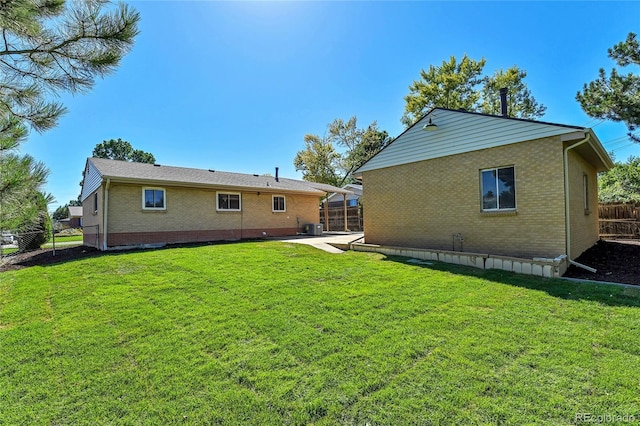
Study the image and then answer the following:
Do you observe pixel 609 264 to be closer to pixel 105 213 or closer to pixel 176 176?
pixel 176 176

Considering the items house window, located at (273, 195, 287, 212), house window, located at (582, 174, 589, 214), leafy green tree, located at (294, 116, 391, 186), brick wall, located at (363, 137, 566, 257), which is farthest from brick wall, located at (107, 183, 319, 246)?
leafy green tree, located at (294, 116, 391, 186)

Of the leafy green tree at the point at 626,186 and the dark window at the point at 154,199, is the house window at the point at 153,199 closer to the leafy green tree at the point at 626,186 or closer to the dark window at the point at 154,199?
the dark window at the point at 154,199

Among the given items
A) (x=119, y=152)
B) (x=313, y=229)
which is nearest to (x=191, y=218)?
(x=313, y=229)

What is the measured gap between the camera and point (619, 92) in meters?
11.6

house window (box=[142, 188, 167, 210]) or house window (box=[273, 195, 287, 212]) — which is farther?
house window (box=[273, 195, 287, 212])

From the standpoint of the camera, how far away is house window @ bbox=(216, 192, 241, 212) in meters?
15.4

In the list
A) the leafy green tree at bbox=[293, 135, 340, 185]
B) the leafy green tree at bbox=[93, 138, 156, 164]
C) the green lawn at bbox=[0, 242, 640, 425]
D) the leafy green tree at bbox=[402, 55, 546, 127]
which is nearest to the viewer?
the green lawn at bbox=[0, 242, 640, 425]

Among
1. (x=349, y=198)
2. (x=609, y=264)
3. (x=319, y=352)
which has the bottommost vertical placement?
(x=319, y=352)

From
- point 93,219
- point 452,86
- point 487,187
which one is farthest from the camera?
point 452,86

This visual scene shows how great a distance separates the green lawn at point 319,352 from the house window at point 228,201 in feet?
30.2

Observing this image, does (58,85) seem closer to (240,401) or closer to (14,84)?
(14,84)

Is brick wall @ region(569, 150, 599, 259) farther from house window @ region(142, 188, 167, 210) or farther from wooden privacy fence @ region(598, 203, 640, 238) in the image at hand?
house window @ region(142, 188, 167, 210)

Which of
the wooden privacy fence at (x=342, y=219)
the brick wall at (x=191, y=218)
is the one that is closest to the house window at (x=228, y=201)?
the brick wall at (x=191, y=218)

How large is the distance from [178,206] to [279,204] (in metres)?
5.82
